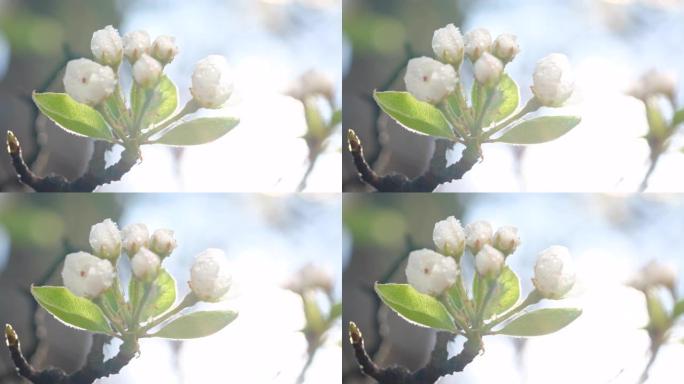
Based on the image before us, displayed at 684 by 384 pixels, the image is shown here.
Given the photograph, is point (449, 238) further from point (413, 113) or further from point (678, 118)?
point (678, 118)

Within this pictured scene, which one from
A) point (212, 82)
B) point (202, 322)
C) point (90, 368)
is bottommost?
point (90, 368)

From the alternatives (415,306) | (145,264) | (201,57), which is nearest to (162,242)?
(145,264)

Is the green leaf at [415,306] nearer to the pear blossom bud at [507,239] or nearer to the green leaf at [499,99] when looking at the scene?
the pear blossom bud at [507,239]

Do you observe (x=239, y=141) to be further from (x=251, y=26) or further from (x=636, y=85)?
(x=636, y=85)

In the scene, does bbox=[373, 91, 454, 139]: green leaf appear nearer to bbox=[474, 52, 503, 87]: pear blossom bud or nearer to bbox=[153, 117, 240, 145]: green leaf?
bbox=[474, 52, 503, 87]: pear blossom bud

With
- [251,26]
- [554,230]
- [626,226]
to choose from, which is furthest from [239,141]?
[626,226]

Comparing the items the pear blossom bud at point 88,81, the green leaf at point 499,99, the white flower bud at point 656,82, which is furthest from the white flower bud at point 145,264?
the white flower bud at point 656,82
